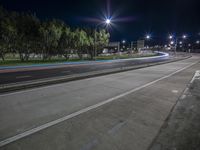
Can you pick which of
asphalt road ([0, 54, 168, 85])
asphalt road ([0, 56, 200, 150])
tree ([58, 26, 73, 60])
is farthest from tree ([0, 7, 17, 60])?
asphalt road ([0, 56, 200, 150])

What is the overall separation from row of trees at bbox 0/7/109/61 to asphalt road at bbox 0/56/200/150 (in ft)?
82.2

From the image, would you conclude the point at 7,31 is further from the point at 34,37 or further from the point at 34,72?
the point at 34,72

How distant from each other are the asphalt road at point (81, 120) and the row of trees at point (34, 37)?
2506 centimetres

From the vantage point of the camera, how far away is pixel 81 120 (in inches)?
187

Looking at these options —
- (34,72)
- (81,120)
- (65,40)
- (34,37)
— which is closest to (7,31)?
(34,37)

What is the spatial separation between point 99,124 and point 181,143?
85.5 inches

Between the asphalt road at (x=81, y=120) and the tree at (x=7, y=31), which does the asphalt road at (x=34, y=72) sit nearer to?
the asphalt road at (x=81, y=120)

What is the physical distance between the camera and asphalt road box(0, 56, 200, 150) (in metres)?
3.54

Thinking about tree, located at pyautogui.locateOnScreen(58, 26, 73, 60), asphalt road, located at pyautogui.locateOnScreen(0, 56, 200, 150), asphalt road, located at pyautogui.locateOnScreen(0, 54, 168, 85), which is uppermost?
tree, located at pyautogui.locateOnScreen(58, 26, 73, 60)

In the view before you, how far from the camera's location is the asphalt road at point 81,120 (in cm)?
354

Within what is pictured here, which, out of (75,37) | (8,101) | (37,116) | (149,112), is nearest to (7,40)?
(75,37)

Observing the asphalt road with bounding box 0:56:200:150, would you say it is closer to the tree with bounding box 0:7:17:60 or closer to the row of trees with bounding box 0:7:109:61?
the tree with bounding box 0:7:17:60

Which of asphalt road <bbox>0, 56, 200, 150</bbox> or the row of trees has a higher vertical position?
the row of trees

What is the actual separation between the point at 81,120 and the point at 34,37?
30938 mm
